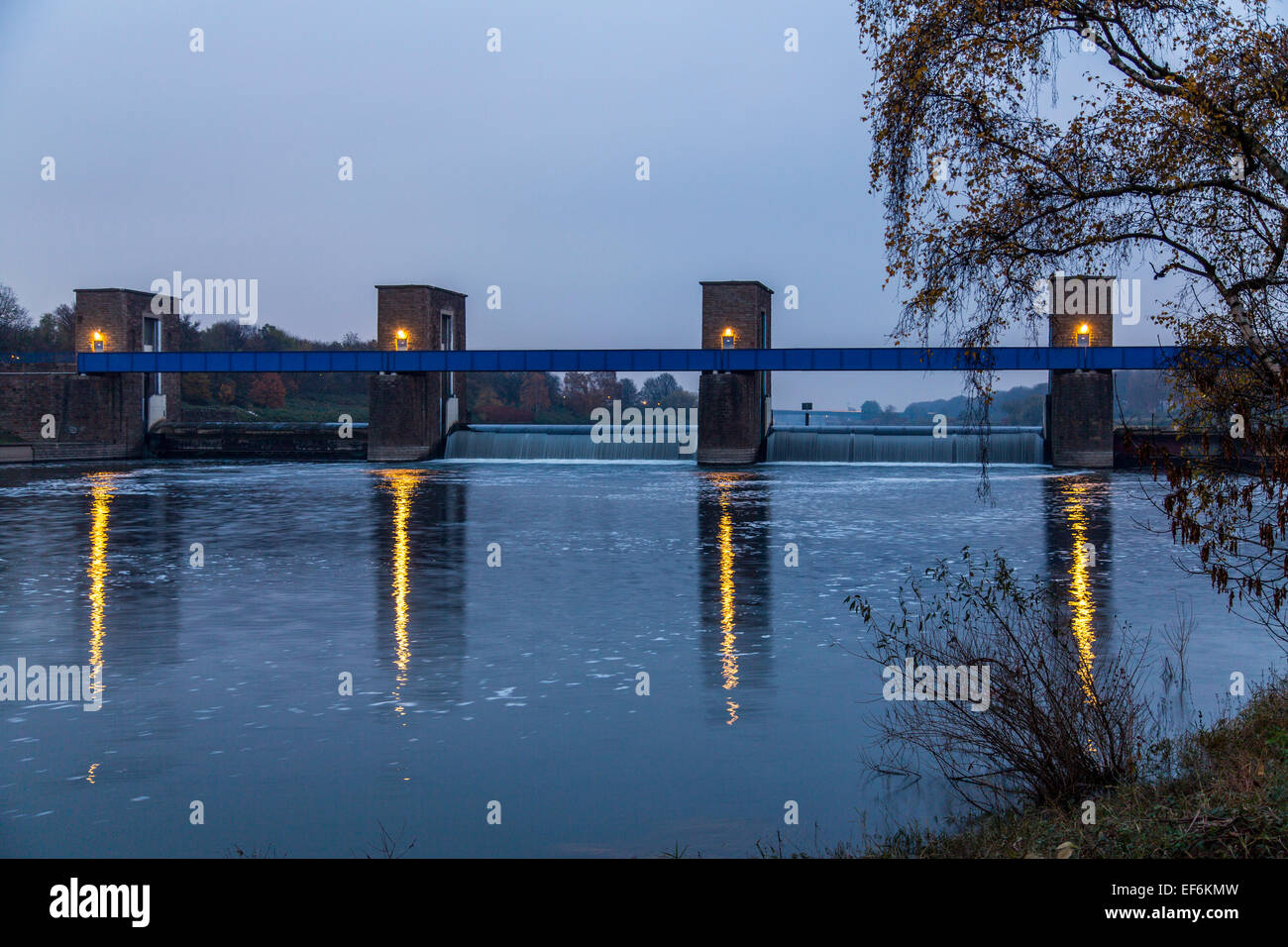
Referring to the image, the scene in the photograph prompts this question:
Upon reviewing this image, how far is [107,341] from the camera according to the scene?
55.6 meters

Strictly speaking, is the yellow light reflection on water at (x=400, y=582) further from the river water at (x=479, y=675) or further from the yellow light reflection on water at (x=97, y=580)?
the yellow light reflection on water at (x=97, y=580)

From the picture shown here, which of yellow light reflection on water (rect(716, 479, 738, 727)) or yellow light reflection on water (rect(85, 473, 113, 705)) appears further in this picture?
yellow light reflection on water (rect(85, 473, 113, 705))

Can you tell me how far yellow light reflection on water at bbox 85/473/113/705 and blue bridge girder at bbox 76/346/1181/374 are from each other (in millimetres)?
22896

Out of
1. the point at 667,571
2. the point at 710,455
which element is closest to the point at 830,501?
the point at 667,571

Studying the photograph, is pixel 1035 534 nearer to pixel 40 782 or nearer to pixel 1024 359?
pixel 40 782

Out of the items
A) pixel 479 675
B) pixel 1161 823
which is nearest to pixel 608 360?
pixel 479 675

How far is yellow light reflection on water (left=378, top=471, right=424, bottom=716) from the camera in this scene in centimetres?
998

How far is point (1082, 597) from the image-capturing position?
14109 millimetres

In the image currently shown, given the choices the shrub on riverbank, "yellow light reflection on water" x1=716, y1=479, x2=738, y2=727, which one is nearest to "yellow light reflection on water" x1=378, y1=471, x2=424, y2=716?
"yellow light reflection on water" x1=716, y1=479, x2=738, y2=727

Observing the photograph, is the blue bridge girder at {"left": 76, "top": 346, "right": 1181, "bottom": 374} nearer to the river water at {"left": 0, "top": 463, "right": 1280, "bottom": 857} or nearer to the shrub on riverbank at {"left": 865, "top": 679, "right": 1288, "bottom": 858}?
the river water at {"left": 0, "top": 463, "right": 1280, "bottom": 857}

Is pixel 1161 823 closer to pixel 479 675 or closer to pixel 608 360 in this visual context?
pixel 479 675

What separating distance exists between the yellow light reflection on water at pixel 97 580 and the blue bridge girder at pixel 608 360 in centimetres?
2290

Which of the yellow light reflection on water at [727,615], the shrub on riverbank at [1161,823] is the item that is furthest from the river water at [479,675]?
the shrub on riverbank at [1161,823]

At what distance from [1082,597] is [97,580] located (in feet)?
42.5
